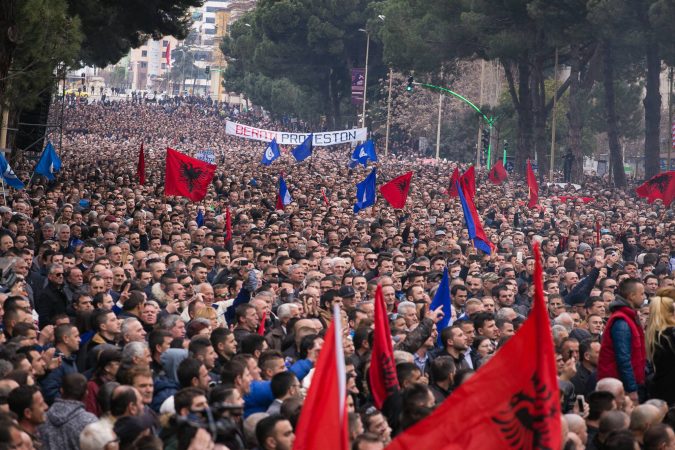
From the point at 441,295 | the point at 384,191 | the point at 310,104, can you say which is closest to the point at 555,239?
the point at 384,191

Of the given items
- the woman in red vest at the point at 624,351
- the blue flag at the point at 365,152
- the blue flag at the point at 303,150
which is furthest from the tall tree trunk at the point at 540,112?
the woman in red vest at the point at 624,351

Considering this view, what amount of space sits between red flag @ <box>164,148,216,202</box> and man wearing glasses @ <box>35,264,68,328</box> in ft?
33.0

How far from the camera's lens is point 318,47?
8038cm

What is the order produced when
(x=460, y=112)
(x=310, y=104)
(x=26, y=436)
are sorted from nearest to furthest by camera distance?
(x=26, y=436)
(x=460, y=112)
(x=310, y=104)

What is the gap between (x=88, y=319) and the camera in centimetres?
1013

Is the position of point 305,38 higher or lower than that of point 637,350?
higher

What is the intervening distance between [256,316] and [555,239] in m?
10.5

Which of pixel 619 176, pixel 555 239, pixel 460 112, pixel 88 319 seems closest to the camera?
pixel 88 319

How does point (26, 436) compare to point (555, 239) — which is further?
point (555, 239)

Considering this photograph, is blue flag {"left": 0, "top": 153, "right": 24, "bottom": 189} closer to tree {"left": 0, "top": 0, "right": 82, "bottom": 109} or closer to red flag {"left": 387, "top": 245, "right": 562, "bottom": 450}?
tree {"left": 0, "top": 0, "right": 82, "bottom": 109}

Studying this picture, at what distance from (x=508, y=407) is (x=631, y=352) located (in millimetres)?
3126

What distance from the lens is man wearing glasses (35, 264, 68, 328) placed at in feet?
40.1

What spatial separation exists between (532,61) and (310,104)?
36573 millimetres

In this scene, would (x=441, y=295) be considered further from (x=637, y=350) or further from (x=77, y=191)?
(x=77, y=191)
